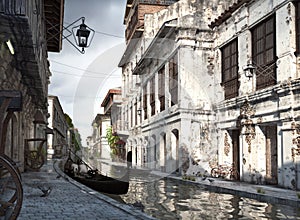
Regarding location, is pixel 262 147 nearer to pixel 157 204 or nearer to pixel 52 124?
pixel 157 204

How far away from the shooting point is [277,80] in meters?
14.0

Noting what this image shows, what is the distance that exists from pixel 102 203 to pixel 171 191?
18.7ft

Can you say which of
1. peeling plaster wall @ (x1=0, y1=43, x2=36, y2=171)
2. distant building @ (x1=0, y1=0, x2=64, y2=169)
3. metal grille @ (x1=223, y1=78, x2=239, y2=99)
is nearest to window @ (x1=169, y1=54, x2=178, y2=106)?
metal grille @ (x1=223, y1=78, x2=239, y2=99)

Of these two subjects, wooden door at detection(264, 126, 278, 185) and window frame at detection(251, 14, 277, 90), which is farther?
wooden door at detection(264, 126, 278, 185)

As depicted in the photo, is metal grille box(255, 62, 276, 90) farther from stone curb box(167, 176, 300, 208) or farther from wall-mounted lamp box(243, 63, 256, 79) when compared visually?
stone curb box(167, 176, 300, 208)

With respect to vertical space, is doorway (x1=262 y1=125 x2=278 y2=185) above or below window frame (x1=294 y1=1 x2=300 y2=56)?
below

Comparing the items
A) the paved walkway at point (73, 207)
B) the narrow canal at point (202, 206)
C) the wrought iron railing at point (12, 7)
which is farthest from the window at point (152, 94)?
the wrought iron railing at point (12, 7)

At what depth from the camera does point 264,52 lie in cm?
1534

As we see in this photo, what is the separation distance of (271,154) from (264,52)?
3.97m

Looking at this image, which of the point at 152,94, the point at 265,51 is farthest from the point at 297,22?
the point at 152,94

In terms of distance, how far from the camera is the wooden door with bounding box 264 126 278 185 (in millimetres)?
15086

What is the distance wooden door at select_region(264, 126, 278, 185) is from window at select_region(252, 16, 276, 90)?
1.78m

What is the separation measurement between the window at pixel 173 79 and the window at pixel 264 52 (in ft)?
18.9

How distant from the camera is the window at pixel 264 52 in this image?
14.7 m
